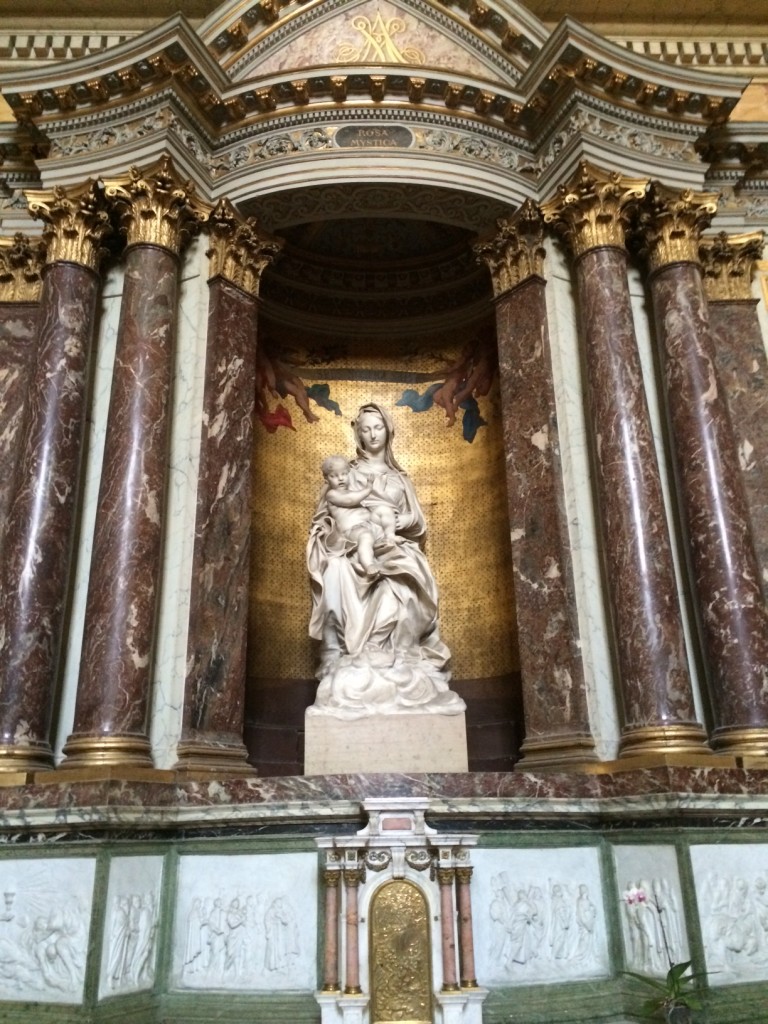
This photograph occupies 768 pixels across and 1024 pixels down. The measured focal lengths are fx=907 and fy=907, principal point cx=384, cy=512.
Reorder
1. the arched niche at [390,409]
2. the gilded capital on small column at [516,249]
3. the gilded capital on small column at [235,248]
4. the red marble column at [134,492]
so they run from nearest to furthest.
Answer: the red marble column at [134,492] → the gilded capital on small column at [235,248] → the gilded capital on small column at [516,249] → the arched niche at [390,409]

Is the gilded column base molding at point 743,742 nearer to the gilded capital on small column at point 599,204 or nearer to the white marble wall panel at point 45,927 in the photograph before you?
the gilded capital on small column at point 599,204

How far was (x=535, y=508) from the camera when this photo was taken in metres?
8.13

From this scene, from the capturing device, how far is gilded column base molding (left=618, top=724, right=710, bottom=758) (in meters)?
6.73

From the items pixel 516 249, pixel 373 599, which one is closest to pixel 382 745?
pixel 373 599

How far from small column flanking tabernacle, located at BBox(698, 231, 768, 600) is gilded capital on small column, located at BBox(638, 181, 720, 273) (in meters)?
0.49

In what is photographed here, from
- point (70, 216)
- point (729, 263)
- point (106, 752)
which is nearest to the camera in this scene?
point (106, 752)

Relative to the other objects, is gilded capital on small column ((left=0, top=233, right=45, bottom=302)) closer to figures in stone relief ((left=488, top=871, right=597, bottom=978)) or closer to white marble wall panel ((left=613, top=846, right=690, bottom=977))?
figures in stone relief ((left=488, top=871, right=597, bottom=978))

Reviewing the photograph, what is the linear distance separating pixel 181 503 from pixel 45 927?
3425 mm

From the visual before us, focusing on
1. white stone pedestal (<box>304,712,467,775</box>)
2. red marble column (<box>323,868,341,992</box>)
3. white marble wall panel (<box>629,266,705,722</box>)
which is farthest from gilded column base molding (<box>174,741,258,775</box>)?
white marble wall panel (<box>629,266,705,722</box>)

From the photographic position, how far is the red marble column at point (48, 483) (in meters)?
7.03

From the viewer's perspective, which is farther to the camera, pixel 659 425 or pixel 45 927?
pixel 659 425

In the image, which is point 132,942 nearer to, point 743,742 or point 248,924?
point 248,924

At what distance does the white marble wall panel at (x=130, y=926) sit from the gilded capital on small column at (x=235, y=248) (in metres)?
5.26

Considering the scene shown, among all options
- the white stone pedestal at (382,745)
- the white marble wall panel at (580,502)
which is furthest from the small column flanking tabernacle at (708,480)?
the white stone pedestal at (382,745)
